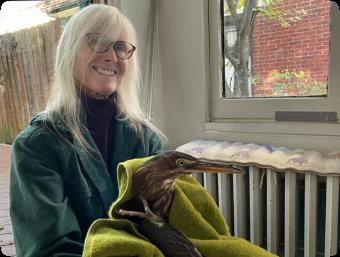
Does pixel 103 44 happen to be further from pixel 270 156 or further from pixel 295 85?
pixel 295 85

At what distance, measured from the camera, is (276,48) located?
1199 mm

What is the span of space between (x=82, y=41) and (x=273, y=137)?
0.79 m

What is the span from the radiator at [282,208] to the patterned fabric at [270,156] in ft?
0.12

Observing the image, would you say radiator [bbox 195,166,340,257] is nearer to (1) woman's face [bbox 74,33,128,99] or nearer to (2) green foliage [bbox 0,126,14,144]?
(1) woman's face [bbox 74,33,128,99]

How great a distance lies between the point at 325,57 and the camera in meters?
1.08

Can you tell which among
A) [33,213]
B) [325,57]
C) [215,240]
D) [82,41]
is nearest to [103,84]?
[82,41]

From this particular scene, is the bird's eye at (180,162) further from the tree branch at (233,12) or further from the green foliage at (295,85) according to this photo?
the tree branch at (233,12)

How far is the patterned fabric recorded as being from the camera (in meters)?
0.95

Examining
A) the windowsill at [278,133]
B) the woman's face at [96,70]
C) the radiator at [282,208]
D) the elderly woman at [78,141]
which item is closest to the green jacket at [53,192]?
the elderly woman at [78,141]

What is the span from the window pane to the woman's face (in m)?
0.63

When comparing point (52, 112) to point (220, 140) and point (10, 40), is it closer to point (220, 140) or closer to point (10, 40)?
point (10, 40)

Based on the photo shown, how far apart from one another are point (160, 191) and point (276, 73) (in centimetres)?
82

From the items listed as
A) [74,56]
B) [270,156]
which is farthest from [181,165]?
[270,156]

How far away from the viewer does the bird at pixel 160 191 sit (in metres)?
0.56
